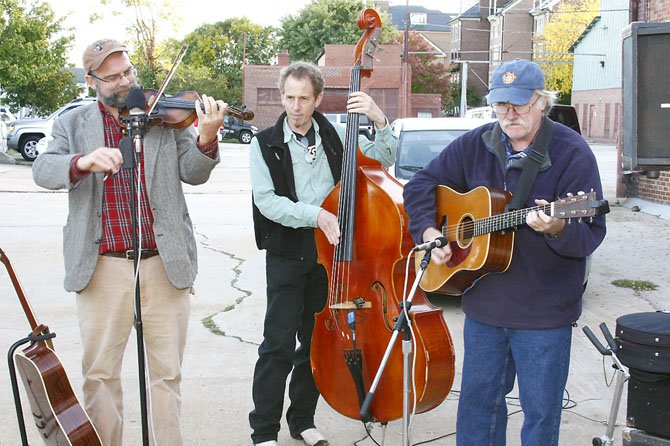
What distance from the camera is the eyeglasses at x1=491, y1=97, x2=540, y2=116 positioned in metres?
3.01

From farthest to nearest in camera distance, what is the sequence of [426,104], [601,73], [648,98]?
1. [426,104]
2. [601,73]
3. [648,98]

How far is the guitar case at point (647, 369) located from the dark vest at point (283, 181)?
1.60 metres

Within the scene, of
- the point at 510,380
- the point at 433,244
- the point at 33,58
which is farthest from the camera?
the point at 33,58

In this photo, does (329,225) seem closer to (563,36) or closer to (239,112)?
(239,112)

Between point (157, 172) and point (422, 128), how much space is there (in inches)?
207

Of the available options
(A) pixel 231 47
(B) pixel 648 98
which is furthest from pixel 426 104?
(B) pixel 648 98

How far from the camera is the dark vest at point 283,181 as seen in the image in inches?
153

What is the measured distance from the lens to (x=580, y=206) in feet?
8.69

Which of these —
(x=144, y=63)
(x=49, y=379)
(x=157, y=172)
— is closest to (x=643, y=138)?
(x=157, y=172)

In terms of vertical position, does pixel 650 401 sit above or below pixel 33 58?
below

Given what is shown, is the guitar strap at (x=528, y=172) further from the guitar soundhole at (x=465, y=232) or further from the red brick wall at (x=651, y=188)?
the red brick wall at (x=651, y=188)

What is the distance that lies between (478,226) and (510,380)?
0.73 metres

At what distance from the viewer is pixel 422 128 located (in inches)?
330

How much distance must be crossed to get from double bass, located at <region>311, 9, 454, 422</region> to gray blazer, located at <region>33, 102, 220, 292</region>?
2.23ft
